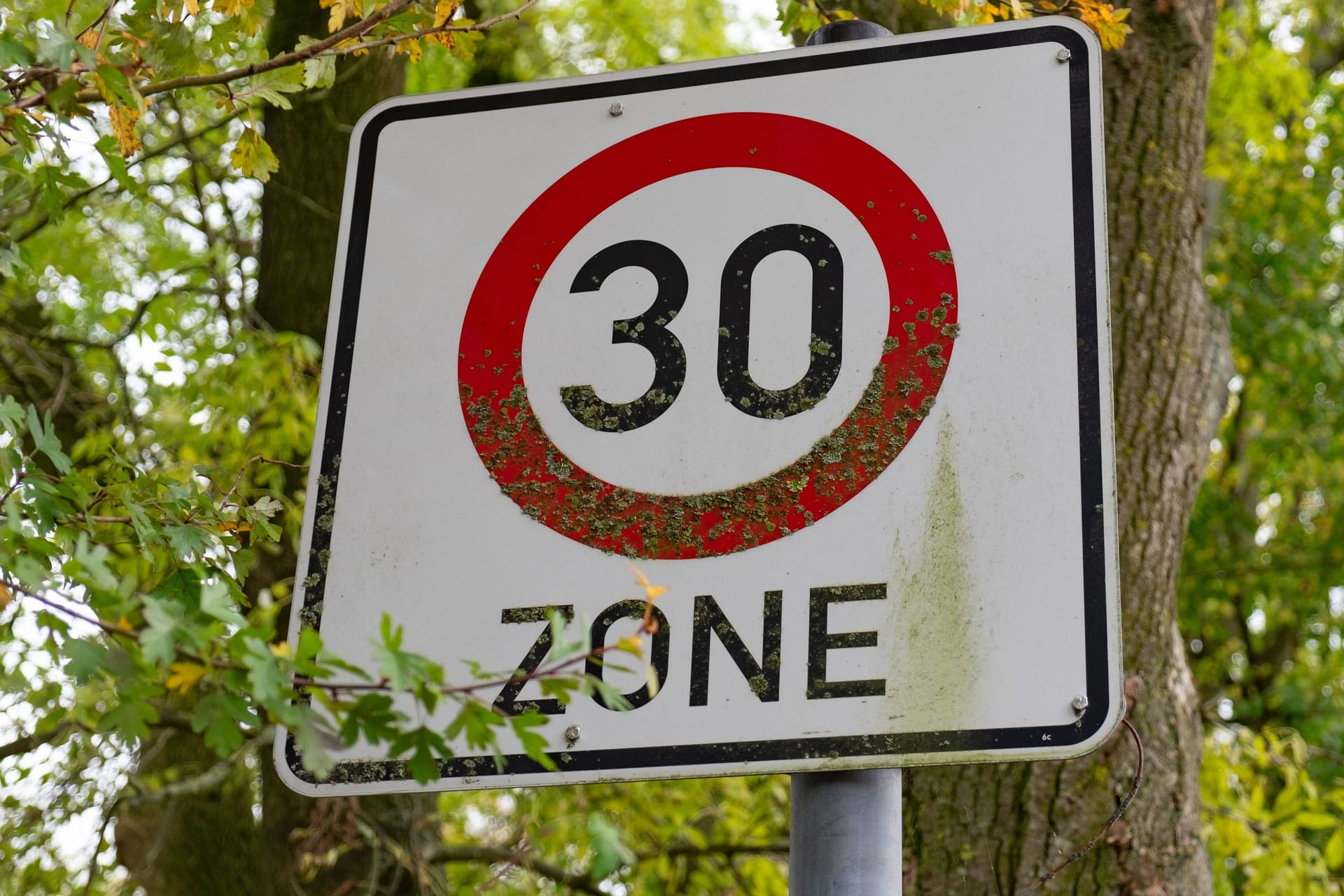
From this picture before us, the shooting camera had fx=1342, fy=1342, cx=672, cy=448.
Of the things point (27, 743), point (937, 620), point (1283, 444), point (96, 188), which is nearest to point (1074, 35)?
point (937, 620)

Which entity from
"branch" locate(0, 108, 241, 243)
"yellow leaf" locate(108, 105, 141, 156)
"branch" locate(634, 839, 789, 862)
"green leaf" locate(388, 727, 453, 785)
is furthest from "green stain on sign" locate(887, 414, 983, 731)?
"branch" locate(634, 839, 789, 862)

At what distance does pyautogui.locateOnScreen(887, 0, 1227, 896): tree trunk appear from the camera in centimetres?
247

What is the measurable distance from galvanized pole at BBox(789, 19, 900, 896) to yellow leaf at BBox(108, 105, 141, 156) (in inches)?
45.5

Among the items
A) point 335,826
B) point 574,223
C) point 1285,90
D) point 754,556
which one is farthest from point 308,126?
point 1285,90

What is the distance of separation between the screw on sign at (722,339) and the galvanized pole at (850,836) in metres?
0.25

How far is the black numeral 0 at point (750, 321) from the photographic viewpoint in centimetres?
139

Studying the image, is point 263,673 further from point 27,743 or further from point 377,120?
point 27,743

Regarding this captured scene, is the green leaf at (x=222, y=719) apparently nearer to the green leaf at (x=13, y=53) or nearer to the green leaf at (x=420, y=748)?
the green leaf at (x=420, y=748)

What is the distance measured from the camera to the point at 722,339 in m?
1.43

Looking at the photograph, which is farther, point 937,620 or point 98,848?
point 98,848

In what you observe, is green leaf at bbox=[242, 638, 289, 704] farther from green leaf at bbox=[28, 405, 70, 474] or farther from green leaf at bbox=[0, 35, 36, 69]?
green leaf at bbox=[0, 35, 36, 69]

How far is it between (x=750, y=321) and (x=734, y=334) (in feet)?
0.08

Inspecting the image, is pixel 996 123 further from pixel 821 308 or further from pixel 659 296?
pixel 659 296

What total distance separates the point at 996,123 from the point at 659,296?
0.42 metres
